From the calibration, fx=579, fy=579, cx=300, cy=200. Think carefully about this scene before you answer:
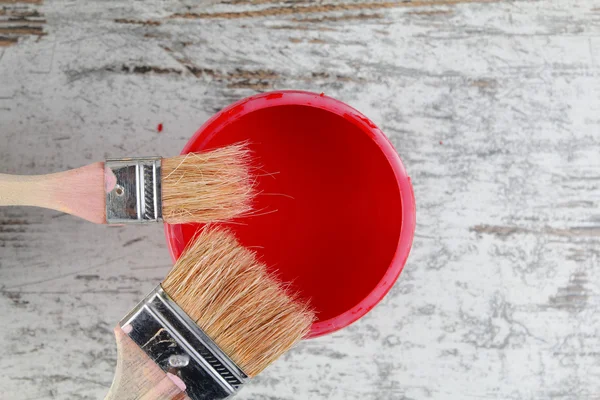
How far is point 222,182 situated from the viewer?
86 cm

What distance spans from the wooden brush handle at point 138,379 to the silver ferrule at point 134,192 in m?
0.16

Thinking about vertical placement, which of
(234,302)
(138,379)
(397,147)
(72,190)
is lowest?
(138,379)

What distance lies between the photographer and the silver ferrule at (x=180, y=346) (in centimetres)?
80

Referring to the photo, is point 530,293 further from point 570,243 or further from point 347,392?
point 347,392

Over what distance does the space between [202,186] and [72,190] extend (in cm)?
18

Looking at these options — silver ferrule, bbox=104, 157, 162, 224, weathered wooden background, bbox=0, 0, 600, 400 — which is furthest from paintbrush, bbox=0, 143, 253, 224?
weathered wooden background, bbox=0, 0, 600, 400

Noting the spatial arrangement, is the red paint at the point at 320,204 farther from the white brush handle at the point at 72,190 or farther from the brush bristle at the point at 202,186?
the white brush handle at the point at 72,190

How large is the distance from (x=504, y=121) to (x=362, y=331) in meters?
0.50

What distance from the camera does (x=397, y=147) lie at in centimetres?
112

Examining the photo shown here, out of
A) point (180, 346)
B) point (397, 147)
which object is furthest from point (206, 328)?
point (397, 147)

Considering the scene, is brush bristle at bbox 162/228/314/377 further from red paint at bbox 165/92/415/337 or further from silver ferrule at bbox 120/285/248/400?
red paint at bbox 165/92/415/337

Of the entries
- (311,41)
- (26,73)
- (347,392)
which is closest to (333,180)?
(311,41)

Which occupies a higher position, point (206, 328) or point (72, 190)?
point (72, 190)

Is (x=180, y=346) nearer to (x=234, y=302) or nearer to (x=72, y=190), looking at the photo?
(x=234, y=302)
